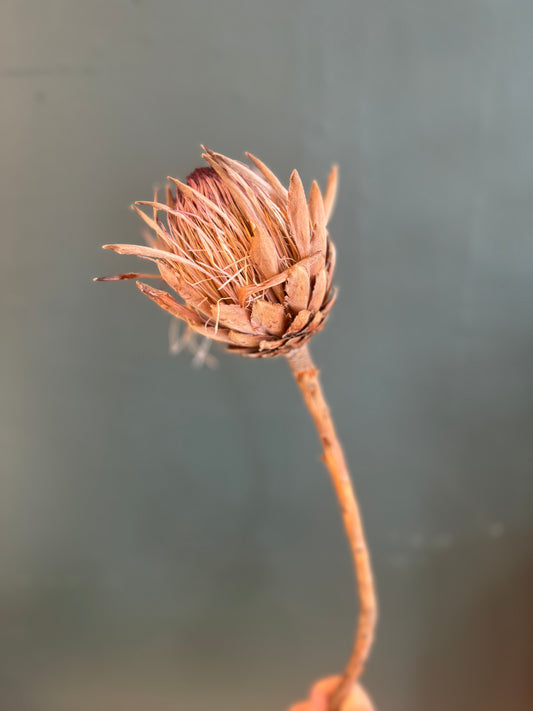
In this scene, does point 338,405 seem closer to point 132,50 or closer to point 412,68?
point 412,68

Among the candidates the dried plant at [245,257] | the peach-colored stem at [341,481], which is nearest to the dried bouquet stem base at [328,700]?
the peach-colored stem at [341,481]

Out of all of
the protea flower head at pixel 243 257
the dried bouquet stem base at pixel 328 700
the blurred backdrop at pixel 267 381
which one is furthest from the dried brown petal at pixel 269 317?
the dried bouquet stem base at pixel 328 700

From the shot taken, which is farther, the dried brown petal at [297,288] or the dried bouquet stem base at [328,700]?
A: the dried bouquet stem base at [328,700]

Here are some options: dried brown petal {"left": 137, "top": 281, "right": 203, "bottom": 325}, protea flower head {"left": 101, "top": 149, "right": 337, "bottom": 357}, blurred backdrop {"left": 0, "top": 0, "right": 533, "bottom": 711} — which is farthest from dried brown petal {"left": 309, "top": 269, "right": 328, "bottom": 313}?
blurred backdrop {"left": 0, "top": 0, "right": 533, "bottom": 711}

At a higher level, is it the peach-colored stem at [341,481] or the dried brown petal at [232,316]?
the dried brown petal at [232,316]

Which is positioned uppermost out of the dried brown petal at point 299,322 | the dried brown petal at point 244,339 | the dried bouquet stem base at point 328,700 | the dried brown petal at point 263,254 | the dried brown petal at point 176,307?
the dried brown petal at point 176,307

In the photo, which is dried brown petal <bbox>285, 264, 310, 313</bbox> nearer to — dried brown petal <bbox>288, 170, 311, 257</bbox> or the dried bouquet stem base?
dried brown petal <bbox>288, 170, 311, 257</bbox>

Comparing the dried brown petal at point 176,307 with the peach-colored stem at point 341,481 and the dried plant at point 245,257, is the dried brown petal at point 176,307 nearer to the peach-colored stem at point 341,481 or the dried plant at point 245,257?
the dried plant at point 245,257
